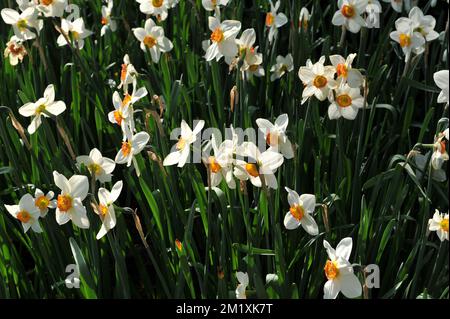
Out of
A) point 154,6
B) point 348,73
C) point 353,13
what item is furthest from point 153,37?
point 348,73

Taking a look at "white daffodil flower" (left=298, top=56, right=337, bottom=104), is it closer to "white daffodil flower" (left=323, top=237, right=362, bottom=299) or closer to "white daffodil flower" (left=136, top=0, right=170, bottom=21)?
"white daffodil flower" (left=323, top=237, right=362, bottom=299)

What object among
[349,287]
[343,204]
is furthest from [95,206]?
[343,204]

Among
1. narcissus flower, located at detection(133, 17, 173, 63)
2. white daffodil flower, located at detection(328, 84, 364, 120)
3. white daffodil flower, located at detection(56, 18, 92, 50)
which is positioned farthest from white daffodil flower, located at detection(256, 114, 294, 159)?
white daffodil flower, located at detection(56, 18, 92, 50)

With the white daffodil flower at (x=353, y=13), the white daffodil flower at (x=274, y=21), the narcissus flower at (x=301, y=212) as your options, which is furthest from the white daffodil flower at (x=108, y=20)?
the narcissus flower at (x=301, y=212)

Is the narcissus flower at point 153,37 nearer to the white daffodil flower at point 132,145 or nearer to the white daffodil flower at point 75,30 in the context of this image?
the white daffodil flower at point 75,30

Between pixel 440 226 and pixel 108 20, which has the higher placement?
pixel 108 20

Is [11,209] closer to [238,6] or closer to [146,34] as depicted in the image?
[146,34]

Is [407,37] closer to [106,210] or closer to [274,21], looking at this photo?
[274,21]
